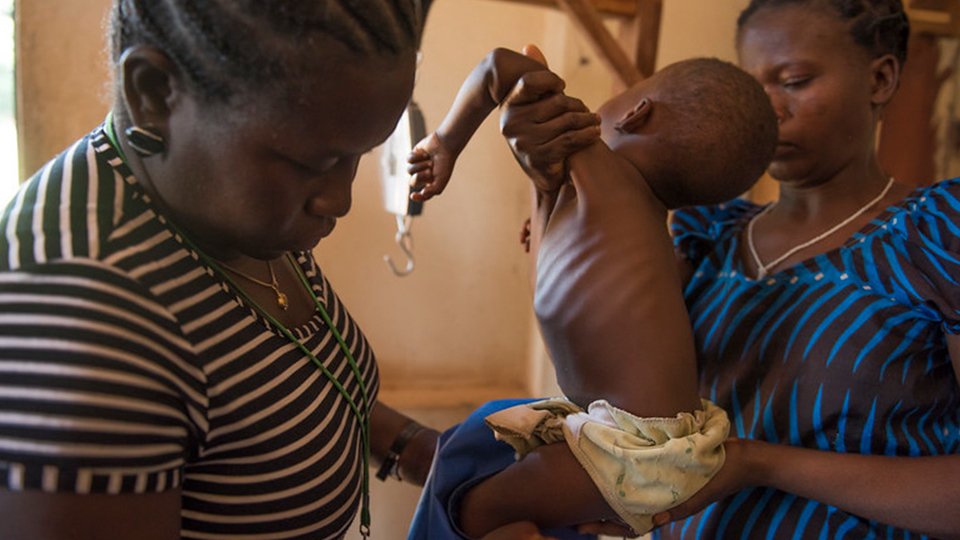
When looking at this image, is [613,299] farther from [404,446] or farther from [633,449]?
[404,446]

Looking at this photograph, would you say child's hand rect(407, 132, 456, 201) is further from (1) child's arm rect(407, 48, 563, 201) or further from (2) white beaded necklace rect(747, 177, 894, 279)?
(2) white beaded necklace rect(747, 177, 894, 279)

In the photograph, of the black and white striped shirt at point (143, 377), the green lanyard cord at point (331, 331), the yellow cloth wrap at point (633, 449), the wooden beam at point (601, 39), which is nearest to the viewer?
the black and white striped shirt at point (143, 377)

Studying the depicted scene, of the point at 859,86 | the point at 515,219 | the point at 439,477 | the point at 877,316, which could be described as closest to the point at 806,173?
the point at 859,86

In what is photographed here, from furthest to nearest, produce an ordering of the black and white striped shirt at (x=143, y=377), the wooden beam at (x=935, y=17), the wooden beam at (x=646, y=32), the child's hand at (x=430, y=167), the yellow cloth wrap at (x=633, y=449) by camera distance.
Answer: the wooden beam at (x=935, y=17), the wooden beam at (x=646, y=32), the child's hand at (x=430, y=167), the yellow cloth wrap at (x=633, y=449), the black and white striped shirt at (x=143, y=377)

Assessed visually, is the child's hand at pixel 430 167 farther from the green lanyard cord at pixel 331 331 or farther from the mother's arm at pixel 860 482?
the mother's arm at pixel 860 482

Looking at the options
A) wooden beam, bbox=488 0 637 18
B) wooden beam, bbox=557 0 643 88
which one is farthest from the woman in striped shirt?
wooden beam, bbox=488 0 637 18

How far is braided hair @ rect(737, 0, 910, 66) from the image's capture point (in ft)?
3.00

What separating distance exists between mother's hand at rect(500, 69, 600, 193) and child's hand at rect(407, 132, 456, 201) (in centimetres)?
8

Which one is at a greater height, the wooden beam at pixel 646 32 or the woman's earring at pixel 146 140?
the wooden beam at pixel 646 32

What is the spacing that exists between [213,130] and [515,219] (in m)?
1.45

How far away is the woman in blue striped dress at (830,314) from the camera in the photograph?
2.60ft

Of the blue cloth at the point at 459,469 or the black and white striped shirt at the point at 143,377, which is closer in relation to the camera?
the black and white striped shirt at the point at 143,377

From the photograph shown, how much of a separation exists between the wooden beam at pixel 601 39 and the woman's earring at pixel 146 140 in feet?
2.93

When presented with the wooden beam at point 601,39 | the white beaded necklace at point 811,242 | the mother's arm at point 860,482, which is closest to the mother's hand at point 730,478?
the mother's arm at point 860,482
